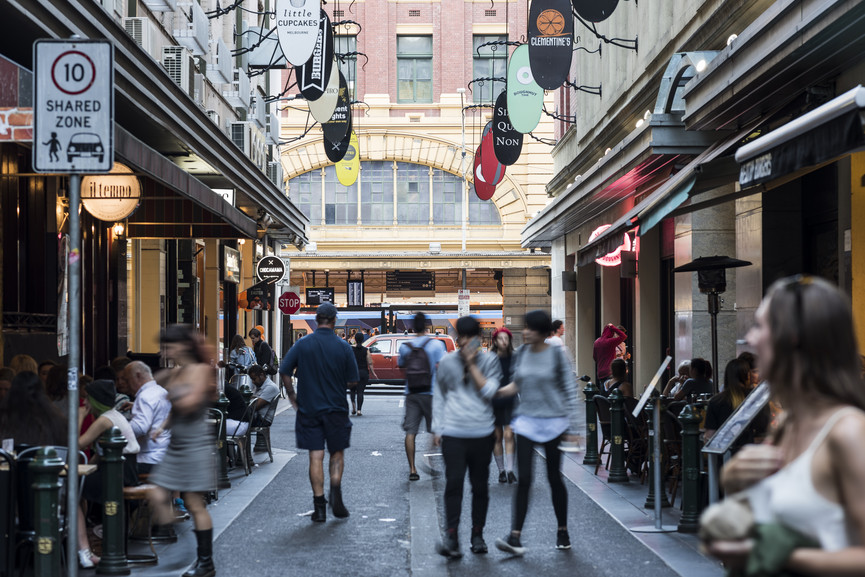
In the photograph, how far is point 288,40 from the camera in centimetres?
1688

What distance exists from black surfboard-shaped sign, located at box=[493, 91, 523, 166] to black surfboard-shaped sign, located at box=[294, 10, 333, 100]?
5569 mm

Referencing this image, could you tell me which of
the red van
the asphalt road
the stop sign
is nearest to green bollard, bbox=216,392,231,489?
the asphalt road

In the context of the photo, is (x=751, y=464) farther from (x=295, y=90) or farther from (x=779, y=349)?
(x=295, y=90)

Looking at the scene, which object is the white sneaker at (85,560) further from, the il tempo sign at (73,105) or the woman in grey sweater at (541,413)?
the il tempo sign at (73,105)

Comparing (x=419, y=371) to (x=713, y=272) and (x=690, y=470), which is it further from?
Result: (x=713, y=272)

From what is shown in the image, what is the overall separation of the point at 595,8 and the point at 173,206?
682 cm

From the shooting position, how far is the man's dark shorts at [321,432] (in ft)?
31.7

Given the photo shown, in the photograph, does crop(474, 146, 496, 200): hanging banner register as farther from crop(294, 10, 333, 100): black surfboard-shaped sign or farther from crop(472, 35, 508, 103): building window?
crop(472, 35, 508, 103): building window

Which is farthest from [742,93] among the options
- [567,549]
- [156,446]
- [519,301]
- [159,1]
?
[519,301]

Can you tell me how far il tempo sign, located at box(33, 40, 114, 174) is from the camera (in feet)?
19.3

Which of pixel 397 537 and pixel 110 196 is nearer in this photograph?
pixel 397 537

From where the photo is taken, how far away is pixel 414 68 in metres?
48.6

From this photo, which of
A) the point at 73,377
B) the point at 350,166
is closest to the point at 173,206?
the point at 73,377

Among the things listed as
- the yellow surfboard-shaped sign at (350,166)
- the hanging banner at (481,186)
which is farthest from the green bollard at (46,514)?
the yellow surfboard-shaped sign at (350,166)
